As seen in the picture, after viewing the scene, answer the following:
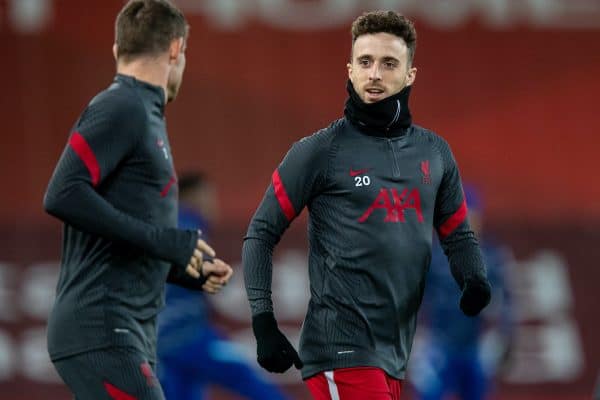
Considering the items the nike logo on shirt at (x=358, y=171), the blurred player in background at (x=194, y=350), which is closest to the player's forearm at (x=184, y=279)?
the nike logo on shirt at (x=358, y=171)

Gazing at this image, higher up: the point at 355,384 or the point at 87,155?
the point at 87,155

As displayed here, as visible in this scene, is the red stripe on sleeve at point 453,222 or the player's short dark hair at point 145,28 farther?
the red stripe on sleeve at point 453,222

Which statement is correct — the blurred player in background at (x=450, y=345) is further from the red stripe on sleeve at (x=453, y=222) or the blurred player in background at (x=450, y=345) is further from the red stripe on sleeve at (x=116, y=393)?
the red stripe on sleeve at (x=116, y=393)

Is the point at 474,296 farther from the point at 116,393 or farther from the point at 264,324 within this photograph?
the point at 116,393

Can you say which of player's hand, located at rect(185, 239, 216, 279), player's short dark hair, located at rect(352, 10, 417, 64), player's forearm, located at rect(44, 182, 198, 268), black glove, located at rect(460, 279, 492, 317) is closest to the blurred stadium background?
black glove, located at rect(460, 279, 492, 317)

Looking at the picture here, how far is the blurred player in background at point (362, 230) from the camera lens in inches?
198

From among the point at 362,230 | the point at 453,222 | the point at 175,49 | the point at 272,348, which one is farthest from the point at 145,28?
the point at 453,222

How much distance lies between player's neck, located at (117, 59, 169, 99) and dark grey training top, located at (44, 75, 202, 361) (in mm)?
55

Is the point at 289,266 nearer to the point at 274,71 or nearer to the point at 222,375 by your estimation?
the point at 274,71

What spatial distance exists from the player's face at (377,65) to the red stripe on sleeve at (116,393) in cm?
137

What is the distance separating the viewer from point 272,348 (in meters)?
4.83

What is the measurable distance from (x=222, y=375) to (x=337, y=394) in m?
2.87

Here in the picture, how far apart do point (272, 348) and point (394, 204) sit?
703 mm

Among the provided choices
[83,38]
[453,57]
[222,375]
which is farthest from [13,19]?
[222,375]
